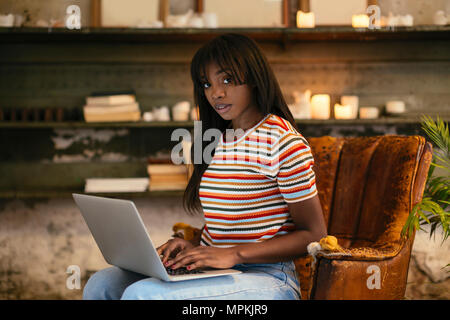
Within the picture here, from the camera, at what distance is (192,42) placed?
2.81m

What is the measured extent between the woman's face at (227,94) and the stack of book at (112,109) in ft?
4.43

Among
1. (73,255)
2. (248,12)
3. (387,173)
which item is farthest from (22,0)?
(387,173)

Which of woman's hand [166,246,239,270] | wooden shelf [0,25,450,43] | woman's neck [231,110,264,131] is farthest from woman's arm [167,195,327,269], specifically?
wooden shelf [0,25,450,43]

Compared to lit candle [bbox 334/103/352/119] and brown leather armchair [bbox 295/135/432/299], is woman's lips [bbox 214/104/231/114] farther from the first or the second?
lit candle [bbox 334/103/352/119]

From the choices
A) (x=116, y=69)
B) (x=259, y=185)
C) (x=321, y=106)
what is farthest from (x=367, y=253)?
(x=116, y=69)

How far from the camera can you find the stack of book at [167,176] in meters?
2.67

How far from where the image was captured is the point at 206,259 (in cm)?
116

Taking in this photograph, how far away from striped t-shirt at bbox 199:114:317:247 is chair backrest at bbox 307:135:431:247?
0.42m

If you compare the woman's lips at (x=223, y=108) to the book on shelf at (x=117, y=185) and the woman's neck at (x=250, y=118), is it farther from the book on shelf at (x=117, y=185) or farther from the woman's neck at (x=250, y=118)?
the book on shelf at (x=117, y=185)

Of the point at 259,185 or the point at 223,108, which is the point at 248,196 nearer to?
the point at 259,185

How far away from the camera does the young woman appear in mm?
1174

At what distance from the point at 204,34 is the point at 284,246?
1.67m

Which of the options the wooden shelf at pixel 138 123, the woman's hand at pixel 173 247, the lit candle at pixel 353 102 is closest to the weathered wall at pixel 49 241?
the wooden shelf at pixel 138 123

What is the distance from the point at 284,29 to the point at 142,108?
959mm
